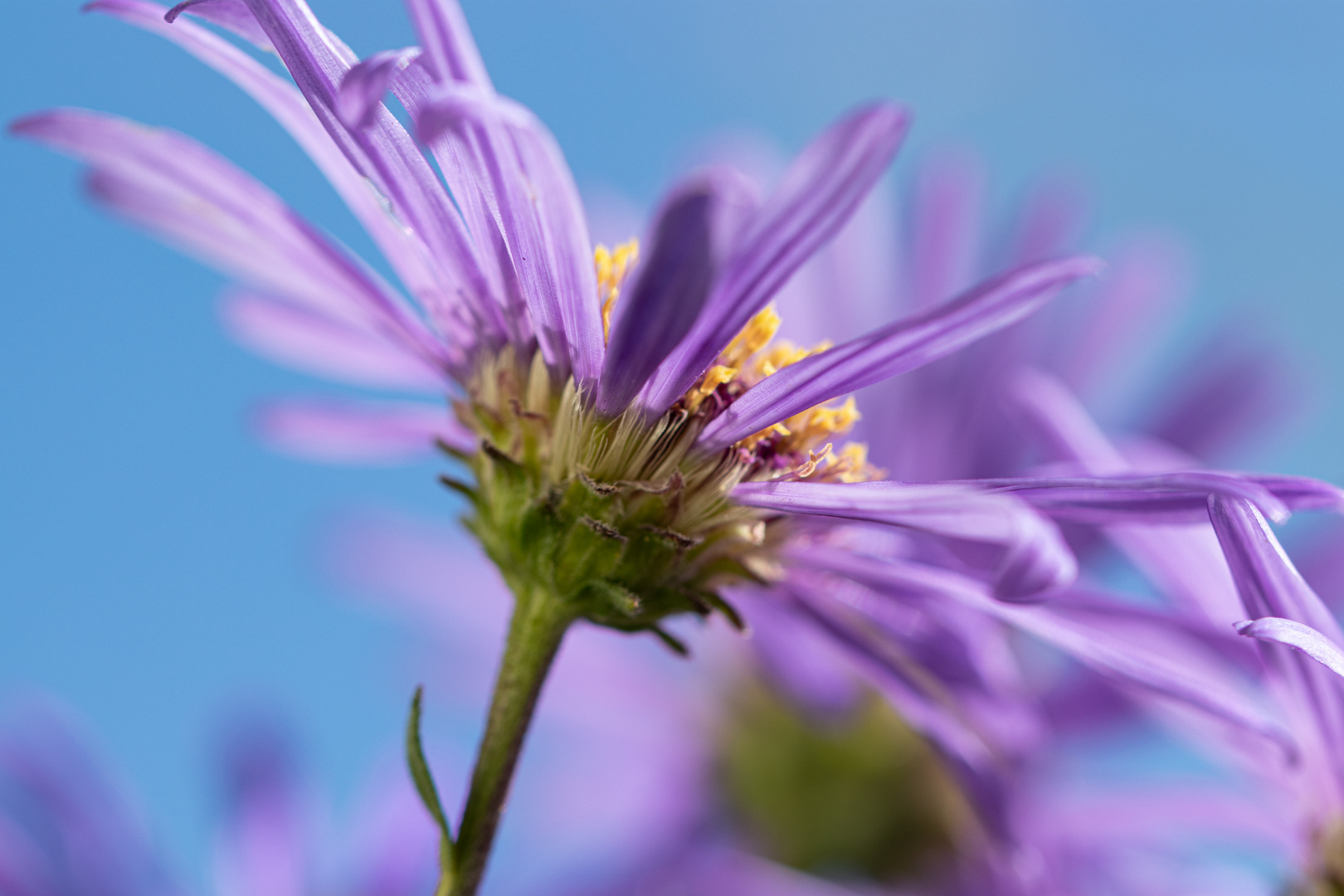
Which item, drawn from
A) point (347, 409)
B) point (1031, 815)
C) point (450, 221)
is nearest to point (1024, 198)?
point (1031, 815)

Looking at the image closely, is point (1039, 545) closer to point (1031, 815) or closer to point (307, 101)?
point (307, 101)

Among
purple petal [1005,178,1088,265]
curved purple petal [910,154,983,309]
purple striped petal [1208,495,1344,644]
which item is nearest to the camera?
purple striped petal [1208,495,1344,644]

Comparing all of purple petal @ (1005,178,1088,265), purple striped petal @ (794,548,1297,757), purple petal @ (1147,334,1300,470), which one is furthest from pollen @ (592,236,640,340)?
purple petal @ (1147,334,1300,470)

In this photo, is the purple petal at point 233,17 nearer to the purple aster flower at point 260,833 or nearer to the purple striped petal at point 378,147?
the purple striped petal at point 378,147

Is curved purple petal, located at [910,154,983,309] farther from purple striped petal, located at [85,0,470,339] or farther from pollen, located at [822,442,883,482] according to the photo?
purple striped petal, located at [85,0,470,339]

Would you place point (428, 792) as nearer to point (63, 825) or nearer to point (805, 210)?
point (805, 210)

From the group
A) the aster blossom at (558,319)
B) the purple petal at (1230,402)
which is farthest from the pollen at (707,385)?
the purple petal at (1230,402)

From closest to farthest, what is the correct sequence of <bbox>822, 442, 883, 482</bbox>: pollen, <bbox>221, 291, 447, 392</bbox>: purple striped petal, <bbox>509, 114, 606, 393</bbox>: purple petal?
<bbox>509, 114, 606, 393</bbox>: purple petal
<bbox>822, 442, 883, 482</bbox>: pollen
<bbox>221, 291, 447, 392</bbox>: purple striped petal
